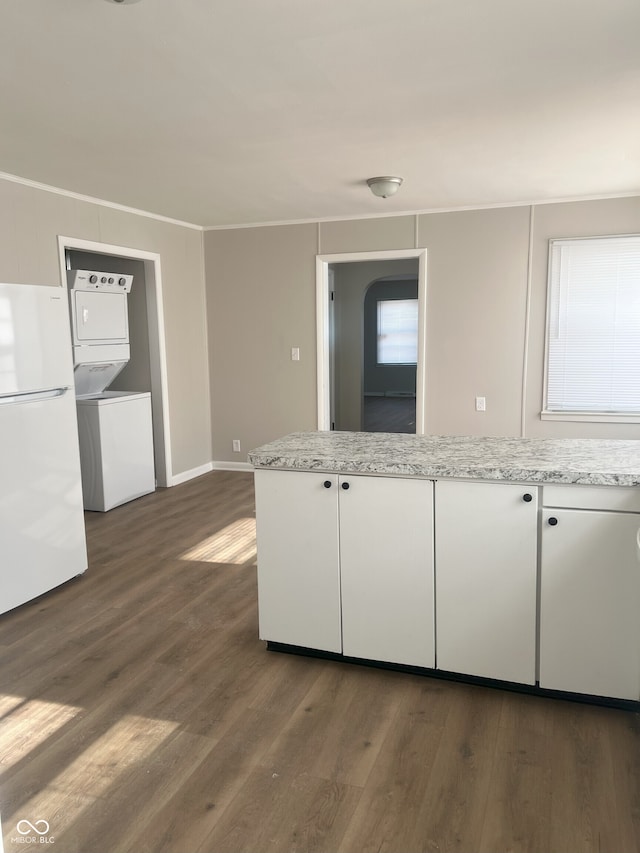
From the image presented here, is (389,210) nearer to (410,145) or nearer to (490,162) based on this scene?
(490,162)

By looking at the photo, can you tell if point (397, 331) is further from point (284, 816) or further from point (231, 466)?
point (284, 816)

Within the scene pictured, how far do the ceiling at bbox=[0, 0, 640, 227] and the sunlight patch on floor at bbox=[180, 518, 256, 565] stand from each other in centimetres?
235

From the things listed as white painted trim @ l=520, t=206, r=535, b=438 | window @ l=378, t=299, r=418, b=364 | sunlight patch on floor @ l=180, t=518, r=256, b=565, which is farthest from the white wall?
window @ l=378, t=299, r=418, b=364

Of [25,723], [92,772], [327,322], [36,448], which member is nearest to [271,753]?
[92,772]

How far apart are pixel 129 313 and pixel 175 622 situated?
3367mm

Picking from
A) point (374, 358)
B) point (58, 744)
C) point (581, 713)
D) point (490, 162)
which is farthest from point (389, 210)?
point (374, 358)

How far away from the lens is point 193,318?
5.94 m

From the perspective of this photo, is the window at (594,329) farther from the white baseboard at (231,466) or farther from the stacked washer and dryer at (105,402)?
the stacked washer and dryer at (105,402)

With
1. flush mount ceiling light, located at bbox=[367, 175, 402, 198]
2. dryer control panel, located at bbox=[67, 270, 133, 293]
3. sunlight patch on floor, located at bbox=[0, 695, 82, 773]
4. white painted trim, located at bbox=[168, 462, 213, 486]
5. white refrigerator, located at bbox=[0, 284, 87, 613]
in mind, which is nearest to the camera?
sunlight patch on floor, located at bbox=[0, 695, 82, 773]

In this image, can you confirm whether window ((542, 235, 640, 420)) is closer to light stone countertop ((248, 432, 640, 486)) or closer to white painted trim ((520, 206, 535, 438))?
white painted trim ((520, 206, 535, 438))

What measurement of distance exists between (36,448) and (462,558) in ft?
7.23

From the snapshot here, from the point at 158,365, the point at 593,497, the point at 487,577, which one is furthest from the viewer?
the point at 158,365

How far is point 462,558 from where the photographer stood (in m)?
2.33

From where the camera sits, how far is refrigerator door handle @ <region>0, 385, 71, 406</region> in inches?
121
